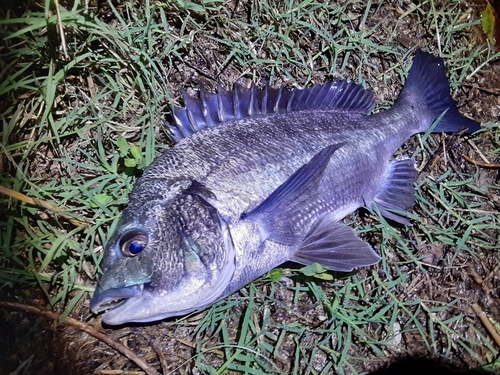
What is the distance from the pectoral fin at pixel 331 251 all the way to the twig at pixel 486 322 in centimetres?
94

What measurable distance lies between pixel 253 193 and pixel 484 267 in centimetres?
172

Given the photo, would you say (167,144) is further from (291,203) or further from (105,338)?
(105,338)

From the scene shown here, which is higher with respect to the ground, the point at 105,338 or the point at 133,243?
the point at 133,243

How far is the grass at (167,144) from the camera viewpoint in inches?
90.7

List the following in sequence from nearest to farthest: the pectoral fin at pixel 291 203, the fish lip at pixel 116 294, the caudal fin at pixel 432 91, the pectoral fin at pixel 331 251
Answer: the fish lip at pixel 116 294, the pectoral fin at pixel 291 203, the pectoral fin at pixel 331 251, the caudal fin at pixel 432 91

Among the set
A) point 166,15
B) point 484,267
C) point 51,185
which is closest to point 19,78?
point 51,185

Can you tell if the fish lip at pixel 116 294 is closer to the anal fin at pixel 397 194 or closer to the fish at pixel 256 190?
the fish at pixel 256 190

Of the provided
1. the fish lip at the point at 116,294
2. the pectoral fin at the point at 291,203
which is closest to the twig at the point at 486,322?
the pectoral fin at the point at 291,203

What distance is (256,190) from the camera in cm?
207

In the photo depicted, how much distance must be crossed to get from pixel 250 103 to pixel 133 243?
975 mm

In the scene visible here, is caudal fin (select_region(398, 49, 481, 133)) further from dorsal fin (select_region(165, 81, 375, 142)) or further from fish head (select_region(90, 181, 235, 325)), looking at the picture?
fish head (select_region(90, 181, 235, 325))

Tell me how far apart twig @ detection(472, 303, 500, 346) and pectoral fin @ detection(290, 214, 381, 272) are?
937 millimetres

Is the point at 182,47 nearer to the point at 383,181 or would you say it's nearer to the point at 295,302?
the point at 383,181

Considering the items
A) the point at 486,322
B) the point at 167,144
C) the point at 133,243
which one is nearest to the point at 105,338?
the point at 133,243
